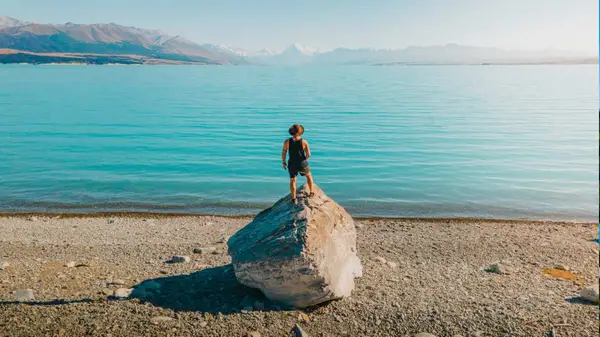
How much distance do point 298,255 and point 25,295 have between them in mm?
7091

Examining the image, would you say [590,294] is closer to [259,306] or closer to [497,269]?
[497,269]

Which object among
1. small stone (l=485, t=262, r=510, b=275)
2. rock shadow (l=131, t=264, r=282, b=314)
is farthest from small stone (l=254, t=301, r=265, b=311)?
Answer: small stone (l=485, t=262, r=510, b=275)

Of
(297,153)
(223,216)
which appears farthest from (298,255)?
(223,216)

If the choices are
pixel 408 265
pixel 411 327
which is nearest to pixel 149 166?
pixel 408 265

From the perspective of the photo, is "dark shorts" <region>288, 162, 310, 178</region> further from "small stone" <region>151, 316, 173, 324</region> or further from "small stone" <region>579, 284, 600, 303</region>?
"small stone" <region>579, 284, 600, 303</region>

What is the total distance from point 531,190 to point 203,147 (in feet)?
95.6

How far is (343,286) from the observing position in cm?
1220

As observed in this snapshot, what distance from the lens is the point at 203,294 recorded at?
12.5 metres

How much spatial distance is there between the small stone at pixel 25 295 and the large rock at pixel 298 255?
5098mm

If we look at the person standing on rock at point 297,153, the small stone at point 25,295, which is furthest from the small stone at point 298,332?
the small stone at point 25,295

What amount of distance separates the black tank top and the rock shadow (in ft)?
11.6

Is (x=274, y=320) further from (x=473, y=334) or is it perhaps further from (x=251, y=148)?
(x=251, y=148)

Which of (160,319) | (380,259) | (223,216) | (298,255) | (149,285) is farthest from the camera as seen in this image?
(223,216)

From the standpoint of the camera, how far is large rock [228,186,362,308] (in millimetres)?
11141
